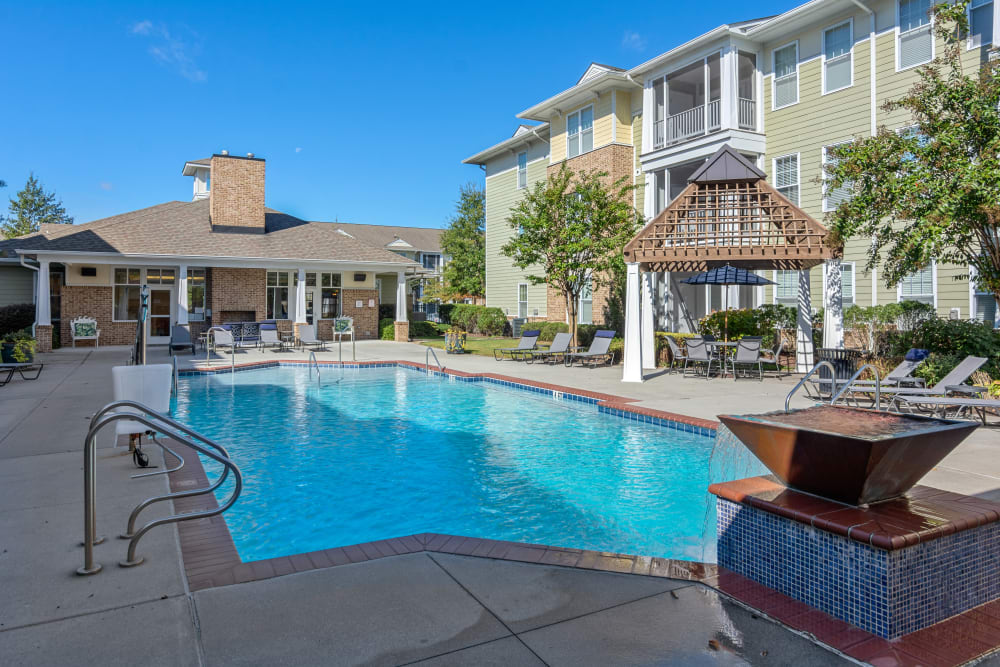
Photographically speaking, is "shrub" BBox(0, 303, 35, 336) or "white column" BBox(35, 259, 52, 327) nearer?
"white column" BBox(35, 259, 52, 327)

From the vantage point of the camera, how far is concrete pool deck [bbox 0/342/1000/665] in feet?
8.30

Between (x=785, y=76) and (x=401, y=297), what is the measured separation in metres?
15.9

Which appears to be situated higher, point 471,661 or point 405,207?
point 405,207

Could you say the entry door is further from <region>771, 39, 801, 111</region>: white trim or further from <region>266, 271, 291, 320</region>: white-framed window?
<region>771, 39, 801, 111</region>: white trim

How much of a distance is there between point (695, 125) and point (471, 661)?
18093 mm

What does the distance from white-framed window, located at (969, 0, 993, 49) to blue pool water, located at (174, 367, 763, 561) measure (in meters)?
11.4

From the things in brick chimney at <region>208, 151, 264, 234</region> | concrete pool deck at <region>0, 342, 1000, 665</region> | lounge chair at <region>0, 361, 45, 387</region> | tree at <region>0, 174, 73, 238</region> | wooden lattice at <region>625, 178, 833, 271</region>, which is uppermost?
tree at <region>0, 174, 73, 238</region>

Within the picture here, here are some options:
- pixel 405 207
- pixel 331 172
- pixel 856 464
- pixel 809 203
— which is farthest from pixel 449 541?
pixel 405 207

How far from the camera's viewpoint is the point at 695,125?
17.8 metres

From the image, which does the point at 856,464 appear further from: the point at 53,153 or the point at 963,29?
the point at 53,153

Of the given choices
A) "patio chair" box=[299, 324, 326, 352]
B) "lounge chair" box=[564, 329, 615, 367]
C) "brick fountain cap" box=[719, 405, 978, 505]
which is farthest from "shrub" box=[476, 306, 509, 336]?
"brick fountain cap" box=[719, 405, 978, 505]

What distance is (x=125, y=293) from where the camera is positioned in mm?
→ 21953

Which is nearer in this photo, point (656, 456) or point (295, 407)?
point (656, 456)

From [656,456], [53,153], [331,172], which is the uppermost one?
[53,153]
